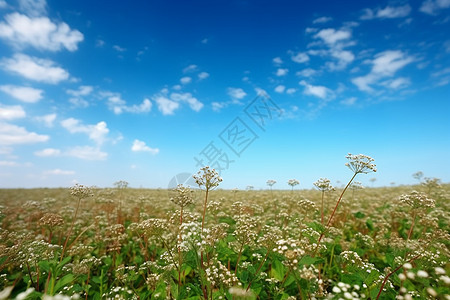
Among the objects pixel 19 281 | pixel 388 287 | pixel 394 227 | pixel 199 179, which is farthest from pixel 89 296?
pixel 394 227

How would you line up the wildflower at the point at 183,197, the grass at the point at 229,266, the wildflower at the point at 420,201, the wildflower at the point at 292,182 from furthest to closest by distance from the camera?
the wildflower at the point at 292,182, the wildflower at the point at 420,201, the wildflower at the point at 183,197, the grass at the point at 229,266

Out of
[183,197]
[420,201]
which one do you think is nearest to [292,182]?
[420,201]

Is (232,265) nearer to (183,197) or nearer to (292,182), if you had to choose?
(183,197)

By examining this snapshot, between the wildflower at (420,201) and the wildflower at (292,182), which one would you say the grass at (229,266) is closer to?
the wildflower at (420,201)

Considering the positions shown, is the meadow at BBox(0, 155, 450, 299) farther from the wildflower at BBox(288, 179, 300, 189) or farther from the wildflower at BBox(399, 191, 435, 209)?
the wildflower at BBox(288, 179, 300, 189)

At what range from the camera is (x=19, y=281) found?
6.20 meters

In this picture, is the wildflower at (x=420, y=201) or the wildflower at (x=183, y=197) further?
the wildflower at (x=420, y=201)

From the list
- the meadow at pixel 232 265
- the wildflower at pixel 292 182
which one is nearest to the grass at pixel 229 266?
the meadow at pixel 232 265

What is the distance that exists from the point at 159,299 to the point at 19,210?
15.8 metres

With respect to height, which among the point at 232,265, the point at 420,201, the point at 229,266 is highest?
the point at 420,201

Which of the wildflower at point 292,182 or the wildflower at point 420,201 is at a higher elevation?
the wildflower at point 292,182

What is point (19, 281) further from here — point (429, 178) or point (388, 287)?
point (429, 178)

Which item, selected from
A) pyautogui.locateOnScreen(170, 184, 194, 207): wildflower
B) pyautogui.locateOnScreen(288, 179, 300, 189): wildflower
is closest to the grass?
pyautogui.locateOnScreen(170, 184, 194, 207): wildflower

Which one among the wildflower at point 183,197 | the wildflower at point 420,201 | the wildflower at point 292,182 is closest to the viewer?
the wildflower at point 183,197
